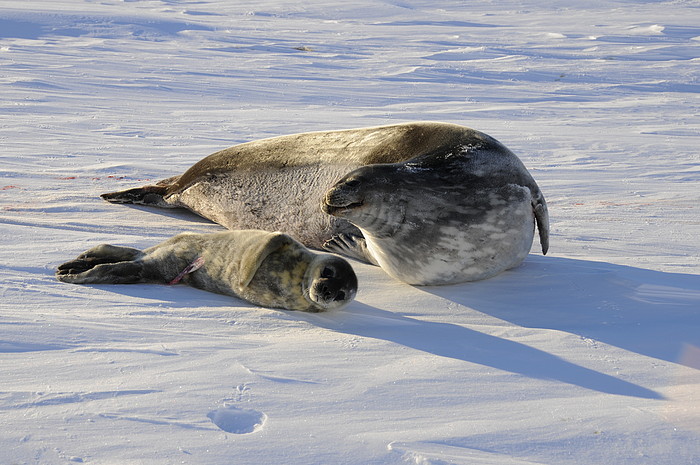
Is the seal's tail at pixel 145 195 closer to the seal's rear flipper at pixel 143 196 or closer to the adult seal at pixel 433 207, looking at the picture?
the seal's rear flipper at pixel 143 196

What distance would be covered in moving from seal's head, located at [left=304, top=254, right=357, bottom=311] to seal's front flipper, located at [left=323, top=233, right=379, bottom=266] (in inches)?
30.8

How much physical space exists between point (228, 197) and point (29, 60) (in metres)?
7.17

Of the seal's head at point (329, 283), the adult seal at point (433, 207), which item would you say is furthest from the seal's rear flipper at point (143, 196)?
the seal's head at point (329, 283)

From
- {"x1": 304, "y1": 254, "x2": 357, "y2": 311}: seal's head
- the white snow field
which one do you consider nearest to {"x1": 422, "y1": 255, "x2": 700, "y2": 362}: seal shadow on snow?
the white snow field

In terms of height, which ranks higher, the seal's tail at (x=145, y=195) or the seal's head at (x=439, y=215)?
the seal's head at (x=439, y=215)

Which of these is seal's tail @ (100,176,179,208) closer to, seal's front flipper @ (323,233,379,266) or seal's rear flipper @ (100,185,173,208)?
seal's rear flipper @ (100,185,173,208)

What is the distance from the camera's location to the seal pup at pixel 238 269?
332cm

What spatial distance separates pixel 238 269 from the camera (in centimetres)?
351

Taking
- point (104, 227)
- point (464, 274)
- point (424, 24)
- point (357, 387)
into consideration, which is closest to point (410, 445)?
point (357, 387)

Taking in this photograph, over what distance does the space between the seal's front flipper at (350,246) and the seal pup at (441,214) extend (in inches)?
12.6

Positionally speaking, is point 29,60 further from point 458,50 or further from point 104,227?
point 104,227

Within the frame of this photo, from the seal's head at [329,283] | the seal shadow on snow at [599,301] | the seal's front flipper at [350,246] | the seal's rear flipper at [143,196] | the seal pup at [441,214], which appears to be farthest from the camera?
the seal's rear flipper at [143,196]

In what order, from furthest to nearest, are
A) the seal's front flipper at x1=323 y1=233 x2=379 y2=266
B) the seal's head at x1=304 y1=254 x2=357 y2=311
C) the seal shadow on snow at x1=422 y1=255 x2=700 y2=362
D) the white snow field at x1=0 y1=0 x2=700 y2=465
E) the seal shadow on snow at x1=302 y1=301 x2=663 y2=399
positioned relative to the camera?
1. the seal's front flipper at x1=323 y1=233 x2=379 y2=266
2. the seal's head at x1=304 y1=254 x2=357 y2=311
3. the seal shadow on snow at x1=422 y1=255 x2=700 y2=362
4. the seal shadow on snow at x1=302 y1=301 x2=663 y2=399
5. the white snow field at x1=0 y1=0 x2=700 y2=465

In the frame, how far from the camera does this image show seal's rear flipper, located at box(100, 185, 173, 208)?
532cm
